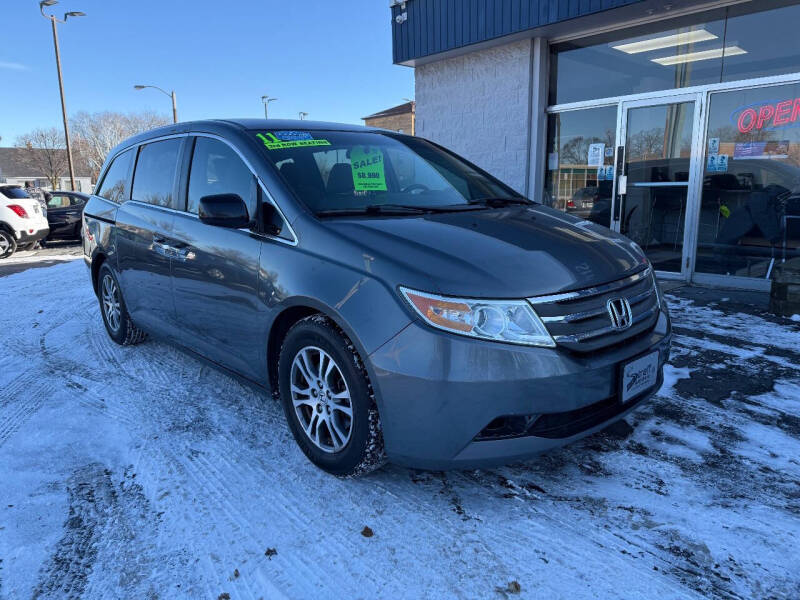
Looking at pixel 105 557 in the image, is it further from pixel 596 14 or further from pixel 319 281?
pixel 596 14

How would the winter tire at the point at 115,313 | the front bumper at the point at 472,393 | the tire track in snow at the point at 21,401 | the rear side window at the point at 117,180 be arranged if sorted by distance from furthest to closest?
the winter tire at the point at 115,313 < the rear side window at the point at 117,180 < the tire track in snow at the point at 21,401 < the front bumper at the point at 472,393

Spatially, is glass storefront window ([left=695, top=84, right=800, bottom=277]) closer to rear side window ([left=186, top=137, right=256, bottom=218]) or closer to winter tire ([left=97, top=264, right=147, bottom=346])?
rear side window ([left=186, top=137, right=256, bottom=218])

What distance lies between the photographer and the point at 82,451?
9.39 feet

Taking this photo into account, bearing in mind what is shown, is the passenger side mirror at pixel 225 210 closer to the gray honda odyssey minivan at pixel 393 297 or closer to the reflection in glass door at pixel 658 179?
the gray honda odyssey minivan at pixel 393 297

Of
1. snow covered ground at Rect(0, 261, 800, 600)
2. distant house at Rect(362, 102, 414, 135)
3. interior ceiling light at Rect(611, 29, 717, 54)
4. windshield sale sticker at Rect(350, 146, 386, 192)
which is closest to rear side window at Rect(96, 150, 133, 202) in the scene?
snow covered ground at Rect(0, 261, 800, 600)

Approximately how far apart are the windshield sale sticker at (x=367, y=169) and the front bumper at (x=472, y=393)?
121 centimetres

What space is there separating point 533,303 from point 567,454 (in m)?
1.04

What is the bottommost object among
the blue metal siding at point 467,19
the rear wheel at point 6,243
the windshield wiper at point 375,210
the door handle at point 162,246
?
the rear wheel at point 6,243

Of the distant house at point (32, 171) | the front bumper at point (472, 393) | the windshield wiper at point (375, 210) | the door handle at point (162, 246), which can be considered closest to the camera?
the front bumper at point (472, 393)

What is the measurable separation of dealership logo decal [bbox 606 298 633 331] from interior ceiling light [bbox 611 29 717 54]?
19.7 ft

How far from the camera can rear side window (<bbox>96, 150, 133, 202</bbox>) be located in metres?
4.41

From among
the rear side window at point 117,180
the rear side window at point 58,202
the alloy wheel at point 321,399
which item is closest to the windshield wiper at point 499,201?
the alloy wheel at point 321,399

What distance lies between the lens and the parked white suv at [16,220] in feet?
40.2

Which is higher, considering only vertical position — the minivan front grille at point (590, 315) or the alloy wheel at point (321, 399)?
the minivan front grille at point (590, 315)
